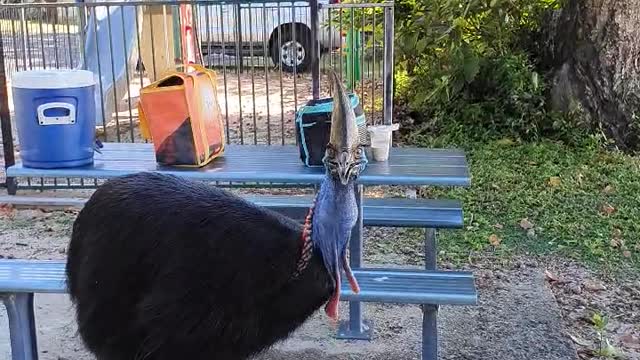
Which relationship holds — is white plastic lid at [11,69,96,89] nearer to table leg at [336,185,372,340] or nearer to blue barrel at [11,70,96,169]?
blue barrel at [11,70,96,169]

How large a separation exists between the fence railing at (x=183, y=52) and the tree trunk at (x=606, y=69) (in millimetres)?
1787

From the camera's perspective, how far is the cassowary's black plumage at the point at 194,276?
2594mm

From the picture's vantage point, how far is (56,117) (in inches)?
161

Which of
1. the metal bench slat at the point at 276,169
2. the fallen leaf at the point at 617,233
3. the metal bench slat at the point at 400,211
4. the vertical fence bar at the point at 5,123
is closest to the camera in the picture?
the metal bench slat at the point at 276,169

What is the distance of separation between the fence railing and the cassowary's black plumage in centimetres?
330

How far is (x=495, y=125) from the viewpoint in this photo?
8172mm

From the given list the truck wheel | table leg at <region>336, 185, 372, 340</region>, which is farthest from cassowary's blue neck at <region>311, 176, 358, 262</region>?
the truck wheel

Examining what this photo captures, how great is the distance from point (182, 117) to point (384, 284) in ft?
4.14

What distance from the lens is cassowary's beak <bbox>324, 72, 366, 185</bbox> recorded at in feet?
7.86

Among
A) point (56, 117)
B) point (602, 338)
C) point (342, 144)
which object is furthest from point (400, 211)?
point (342, 144)

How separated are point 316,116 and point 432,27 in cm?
430

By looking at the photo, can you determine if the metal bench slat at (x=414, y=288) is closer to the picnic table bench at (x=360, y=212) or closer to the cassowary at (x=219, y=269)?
the picnic table bench at (x=360, y=212)

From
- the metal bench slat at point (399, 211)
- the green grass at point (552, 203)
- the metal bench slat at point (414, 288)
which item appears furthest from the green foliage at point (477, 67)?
the metal bench slat at point (414, 288)

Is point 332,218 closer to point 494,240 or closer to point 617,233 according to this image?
point 494,240
